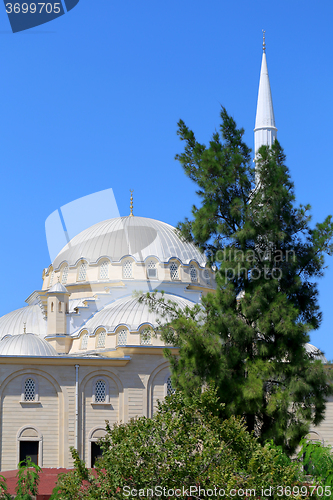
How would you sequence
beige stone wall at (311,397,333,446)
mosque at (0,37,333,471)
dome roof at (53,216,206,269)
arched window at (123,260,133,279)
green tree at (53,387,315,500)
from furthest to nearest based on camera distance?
dome roof at (53,216,206,269) → arched window at (123,260,133,279) → beige stone wall at (311,397,333,446) → mosque at (0,37,333,471) → green tree at (53,387,315,500)

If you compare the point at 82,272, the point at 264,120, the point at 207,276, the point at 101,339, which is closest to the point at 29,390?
the point at 101,339

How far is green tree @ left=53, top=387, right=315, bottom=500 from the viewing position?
962cm

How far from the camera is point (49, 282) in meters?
31.9

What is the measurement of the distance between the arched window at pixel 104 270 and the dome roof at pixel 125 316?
284 centimetres

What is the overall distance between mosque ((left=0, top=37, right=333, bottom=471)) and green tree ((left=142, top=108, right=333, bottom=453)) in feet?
20.6

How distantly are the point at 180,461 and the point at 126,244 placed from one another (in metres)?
21.1

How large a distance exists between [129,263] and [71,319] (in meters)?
3.57

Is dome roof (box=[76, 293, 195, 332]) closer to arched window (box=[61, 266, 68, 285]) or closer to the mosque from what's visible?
the mosque

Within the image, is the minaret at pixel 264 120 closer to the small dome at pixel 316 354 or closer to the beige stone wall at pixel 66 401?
the small dome at pixel 316 354

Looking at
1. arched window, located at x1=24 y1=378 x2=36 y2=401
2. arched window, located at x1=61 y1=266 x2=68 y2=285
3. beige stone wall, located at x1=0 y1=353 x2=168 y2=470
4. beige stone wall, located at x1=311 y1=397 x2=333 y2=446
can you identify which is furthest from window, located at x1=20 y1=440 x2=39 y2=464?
beige stone wall, located at x1=311 y1=397 x2=333 y2=446

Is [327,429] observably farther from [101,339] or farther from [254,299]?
[254,299]

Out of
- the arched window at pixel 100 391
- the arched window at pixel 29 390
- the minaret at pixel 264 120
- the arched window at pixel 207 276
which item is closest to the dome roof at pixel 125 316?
the arched window at pixel 100 391

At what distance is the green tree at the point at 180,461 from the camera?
9.62m

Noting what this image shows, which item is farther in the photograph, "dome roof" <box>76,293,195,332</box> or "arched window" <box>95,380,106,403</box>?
"dome roof" <box>76,293,195,332</box>
